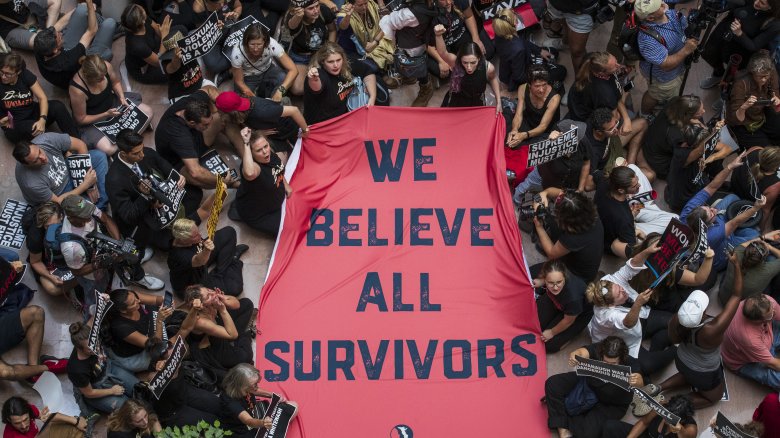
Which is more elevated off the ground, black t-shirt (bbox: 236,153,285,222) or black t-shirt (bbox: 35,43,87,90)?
black t-shirt (bbox: 35,43,87,90)

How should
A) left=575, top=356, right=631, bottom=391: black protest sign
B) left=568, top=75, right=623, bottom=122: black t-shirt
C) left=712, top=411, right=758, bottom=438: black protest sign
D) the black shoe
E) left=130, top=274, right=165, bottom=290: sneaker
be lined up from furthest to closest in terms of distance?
left=568, top=75, right=623, bottom=122: black t-shirt < the black shoe < left=130, top=274, right=165, bottom=290: sneaker < left=575, top=356, right=631, bottom=391: black protest sign < left=712, top=411, right=758, bottom=438: black protest sign

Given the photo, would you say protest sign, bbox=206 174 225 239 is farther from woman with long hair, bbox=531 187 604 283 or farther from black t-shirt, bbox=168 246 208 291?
woman with long hair, bbox=531 187 604 283

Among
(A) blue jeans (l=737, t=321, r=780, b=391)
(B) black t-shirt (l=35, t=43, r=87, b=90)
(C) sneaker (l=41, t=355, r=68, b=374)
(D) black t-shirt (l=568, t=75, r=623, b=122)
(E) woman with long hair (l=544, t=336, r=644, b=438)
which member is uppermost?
(B) black t-shirt (l=35, t=43, r=87, b=90)

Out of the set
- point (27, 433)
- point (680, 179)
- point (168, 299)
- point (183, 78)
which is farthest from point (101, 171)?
point (680, 179)

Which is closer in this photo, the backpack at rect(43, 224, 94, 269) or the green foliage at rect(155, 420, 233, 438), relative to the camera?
the green foliage at rect(155, 420, 233, 438)

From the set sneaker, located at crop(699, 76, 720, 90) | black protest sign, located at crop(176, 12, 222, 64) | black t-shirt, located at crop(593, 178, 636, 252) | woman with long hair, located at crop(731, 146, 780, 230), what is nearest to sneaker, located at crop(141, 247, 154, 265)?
black protest sign, located at crop(176, 12, 222, 64)

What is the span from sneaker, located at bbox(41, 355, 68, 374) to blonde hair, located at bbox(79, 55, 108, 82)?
2.65 metres

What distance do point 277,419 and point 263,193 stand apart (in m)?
2.21

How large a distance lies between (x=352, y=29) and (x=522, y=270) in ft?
10.4

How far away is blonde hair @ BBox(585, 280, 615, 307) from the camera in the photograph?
9.04 m

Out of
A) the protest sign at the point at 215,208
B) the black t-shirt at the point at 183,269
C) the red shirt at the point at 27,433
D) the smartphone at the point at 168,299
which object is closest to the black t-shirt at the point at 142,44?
the protest sign at the point at 215,208

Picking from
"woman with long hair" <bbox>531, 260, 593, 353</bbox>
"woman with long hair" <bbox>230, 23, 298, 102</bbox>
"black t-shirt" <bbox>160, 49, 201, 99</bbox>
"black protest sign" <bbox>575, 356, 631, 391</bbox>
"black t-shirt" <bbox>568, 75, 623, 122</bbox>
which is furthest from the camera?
"black t-shirt" <bbox>160, 49, 201, 99</bbox>

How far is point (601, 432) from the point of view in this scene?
8.88m

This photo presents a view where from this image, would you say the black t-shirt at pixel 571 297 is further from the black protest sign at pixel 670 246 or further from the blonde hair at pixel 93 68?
the blonde hair at pixel 93 68
